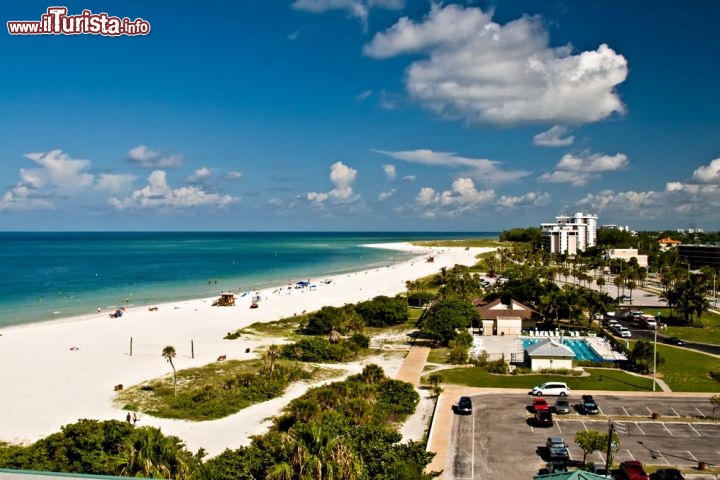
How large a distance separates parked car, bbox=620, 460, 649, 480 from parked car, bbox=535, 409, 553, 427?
6458mm

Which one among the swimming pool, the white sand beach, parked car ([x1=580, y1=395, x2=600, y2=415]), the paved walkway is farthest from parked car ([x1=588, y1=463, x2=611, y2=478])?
the swimming pool

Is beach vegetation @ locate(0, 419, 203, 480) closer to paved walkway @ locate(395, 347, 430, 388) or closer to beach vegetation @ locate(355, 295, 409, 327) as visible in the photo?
paved walkway @ locate(395, 347, 430, 388)

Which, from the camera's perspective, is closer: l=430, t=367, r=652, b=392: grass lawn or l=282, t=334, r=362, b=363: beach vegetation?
l=430, t=367, r=652, b=392: grass lawn

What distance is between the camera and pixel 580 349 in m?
55.3

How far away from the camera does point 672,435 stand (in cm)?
3136

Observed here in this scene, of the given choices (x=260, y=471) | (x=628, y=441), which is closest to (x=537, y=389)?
(x=628, y=441)

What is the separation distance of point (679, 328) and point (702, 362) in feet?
64.6

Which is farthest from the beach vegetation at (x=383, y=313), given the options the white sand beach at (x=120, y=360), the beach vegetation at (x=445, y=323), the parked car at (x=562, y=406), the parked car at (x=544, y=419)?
the parked car at (x=544, y=419)

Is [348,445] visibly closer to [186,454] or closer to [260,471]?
[260,471]

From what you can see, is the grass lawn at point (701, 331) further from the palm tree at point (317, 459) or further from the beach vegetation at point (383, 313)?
the palm tree at point (317, 459)

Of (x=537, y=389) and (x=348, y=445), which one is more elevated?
(x=348, y=445)

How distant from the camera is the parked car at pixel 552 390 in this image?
3900cm

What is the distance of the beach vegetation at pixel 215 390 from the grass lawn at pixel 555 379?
1217cm

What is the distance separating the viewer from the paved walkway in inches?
1725
